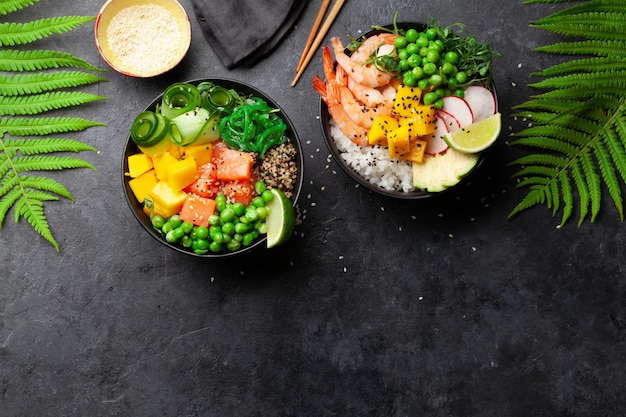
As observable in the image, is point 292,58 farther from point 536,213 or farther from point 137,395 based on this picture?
point 137,395

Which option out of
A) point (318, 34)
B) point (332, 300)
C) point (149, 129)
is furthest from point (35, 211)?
point (318, 34)

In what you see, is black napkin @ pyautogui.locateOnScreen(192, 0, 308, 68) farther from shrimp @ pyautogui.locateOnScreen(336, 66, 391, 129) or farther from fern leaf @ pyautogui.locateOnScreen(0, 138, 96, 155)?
fern leaf @ pyautogui.locateOnScreen(0, 138, 96, 155)

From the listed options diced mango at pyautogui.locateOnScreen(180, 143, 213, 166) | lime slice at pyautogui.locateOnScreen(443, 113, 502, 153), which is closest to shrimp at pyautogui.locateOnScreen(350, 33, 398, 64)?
lime slice at pyautogui.locateOnScreen(443, 113, 502, 153)

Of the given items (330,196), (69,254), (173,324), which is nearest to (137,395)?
(173,324)

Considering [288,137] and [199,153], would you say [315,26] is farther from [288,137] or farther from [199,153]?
[199,153]

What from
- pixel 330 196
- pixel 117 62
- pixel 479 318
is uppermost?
pixel 117 62
